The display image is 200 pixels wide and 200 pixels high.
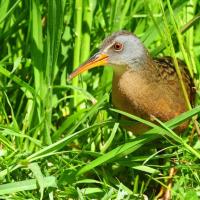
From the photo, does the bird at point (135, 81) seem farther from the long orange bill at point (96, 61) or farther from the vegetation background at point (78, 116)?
the vegetation background at point (78, 116)

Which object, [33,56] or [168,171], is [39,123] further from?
[168,171]

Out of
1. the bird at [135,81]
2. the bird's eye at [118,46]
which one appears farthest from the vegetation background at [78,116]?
the bird's eye at [118,46]

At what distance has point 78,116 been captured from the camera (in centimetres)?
348

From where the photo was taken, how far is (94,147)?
3678 mm

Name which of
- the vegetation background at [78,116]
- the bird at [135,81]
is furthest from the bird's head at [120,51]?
the vegetation background at [78,116]

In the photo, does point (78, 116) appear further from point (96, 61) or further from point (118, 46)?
point (118, 46)

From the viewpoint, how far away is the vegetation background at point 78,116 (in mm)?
3105

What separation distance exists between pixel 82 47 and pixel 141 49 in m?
0.52

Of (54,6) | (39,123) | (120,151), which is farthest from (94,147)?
(54,6)

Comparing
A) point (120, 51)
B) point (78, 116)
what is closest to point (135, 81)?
point (120, 51)

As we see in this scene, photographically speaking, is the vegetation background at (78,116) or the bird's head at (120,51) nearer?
the vegetation background at (78,116)

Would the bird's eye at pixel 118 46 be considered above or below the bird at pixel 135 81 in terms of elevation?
above

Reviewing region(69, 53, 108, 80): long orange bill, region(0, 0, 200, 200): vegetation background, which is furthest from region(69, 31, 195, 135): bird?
region(0, 0, 200, 200): vegetation background

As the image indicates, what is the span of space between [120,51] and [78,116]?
406mm
